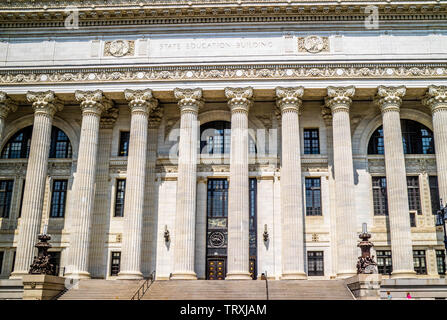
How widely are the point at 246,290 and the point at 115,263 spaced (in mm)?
10425

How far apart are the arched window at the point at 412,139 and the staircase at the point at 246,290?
10.9m

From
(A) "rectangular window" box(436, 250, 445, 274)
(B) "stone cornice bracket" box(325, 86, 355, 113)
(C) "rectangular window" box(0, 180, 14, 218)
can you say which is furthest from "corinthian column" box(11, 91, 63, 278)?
(A) "rectangular window" box(436, 250, 445, 274)

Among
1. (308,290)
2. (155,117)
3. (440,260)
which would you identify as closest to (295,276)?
(308,290)

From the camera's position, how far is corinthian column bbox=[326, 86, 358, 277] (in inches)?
1110

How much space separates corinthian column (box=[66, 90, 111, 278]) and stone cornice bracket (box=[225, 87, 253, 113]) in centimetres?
841

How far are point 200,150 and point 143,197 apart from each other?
5.88 metres

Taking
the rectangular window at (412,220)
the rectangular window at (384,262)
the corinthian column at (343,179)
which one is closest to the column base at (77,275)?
the corinthian column at (343,179)

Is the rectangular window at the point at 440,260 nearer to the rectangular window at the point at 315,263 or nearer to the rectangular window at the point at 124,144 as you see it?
the rectangular window at the point at 315,263

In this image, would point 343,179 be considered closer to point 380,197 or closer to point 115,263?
point 380,197

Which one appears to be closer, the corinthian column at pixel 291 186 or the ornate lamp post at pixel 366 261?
the ornate lamp post at pixel 366 261

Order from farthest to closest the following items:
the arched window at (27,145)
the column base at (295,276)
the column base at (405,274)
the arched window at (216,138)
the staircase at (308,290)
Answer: the arched window at (27,145), the arched window at (216,138), the column base at (295,276), the column base at (405,274), the staircase at (308,290)

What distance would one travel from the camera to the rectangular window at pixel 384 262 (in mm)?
30406

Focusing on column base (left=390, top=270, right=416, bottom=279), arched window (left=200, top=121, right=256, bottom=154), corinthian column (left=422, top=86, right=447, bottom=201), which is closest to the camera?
column base (left=390, top=270, right=416, bottom=279)

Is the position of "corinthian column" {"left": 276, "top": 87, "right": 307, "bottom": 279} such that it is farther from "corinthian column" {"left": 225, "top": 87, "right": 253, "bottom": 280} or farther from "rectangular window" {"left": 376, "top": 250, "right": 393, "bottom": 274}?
"rectangular window" {"left": 376, "top": 250, "right": 393, "bottom": 274}
